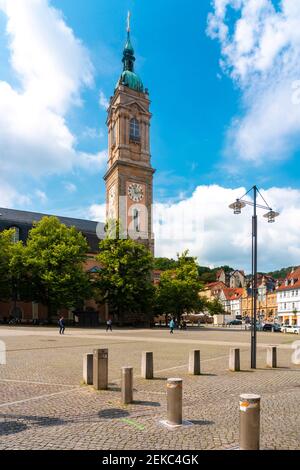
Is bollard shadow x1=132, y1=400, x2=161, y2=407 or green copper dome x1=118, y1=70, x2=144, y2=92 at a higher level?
green copper dome x1=118, y1=70, x2=144, y2=92

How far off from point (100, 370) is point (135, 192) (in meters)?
55.0

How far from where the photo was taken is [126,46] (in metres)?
74.5

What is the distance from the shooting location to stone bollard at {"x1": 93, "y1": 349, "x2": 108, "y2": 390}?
34.2ft

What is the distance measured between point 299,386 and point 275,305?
9094cm

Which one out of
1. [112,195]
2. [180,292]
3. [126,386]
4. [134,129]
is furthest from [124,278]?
[126,386]

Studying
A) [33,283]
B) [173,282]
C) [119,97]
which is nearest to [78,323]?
[33,283]

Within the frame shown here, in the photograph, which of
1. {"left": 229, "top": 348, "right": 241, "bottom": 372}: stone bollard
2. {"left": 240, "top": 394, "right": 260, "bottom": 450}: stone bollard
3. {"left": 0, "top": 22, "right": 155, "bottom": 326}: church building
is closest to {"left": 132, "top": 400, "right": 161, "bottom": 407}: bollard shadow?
{"left": 240, "top": 394, "right": 260, "bottom": 450}: stone bollard

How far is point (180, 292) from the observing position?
2168 inches

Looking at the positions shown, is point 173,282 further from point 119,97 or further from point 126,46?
point 126,46

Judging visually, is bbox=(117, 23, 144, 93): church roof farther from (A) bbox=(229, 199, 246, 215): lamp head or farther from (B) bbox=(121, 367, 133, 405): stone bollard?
(B) bbox=(121, 367, 133, 405): stone bollard

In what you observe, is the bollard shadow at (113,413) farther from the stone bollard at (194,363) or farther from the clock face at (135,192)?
the clock face at (135,192)

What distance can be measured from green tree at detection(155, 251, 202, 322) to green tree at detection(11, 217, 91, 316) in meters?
11.5

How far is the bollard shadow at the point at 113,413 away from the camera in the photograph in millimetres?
7918

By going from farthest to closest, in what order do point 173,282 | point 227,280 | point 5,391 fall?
point 227,280 → point 173,282 → point 5,391
